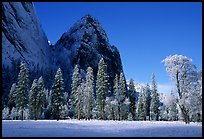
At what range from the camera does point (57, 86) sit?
6919 cm

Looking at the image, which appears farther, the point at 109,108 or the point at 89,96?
the point at 109,108

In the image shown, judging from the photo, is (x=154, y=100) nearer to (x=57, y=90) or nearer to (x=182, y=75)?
(x=57, y=90)

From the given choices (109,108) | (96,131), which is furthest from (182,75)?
(109,108)

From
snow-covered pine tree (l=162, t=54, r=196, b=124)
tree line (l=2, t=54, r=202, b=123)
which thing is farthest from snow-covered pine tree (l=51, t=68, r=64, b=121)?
snow-covered pine tree (l=162, t=54, r=196, b=124)

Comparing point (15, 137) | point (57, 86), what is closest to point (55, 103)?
point (57, 86)

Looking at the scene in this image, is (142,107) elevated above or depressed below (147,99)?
below

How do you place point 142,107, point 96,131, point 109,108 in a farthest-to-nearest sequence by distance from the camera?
point 142,107, point 109,108, point 96,131

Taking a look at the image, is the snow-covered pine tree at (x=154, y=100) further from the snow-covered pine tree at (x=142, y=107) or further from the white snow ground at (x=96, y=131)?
the white snow ground at (x=96, y=131)

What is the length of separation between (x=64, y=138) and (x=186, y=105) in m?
26.8

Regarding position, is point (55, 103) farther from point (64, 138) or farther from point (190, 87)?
point (64, 138)

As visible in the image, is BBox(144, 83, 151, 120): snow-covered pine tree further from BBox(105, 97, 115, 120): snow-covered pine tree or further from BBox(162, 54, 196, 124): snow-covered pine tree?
BBox(162, 54, 196, 124): snow-covered pine tree

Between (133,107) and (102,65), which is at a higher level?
(102,65)

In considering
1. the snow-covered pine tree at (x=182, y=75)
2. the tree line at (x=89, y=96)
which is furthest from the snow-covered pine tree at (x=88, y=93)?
the snow-covered pine tree at (x=182, y=75)

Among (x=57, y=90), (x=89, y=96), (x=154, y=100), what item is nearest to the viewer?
(x=57, y=90)
